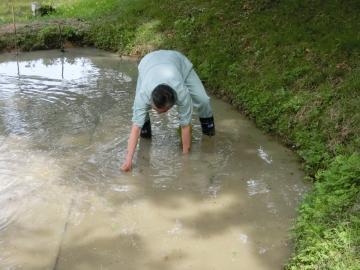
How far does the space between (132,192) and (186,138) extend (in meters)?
1.00

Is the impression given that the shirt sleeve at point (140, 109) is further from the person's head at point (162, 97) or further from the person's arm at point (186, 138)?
the person's arm at point (186, 138)

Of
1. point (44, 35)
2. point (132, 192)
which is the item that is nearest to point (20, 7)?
point (44, 35)

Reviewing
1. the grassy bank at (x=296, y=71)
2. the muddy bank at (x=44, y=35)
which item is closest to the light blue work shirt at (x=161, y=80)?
the grassy bank at (x=296, y=71)

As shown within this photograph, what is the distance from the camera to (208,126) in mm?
6000

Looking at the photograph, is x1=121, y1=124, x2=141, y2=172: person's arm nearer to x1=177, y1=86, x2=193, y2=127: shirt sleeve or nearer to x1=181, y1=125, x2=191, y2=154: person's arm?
x1=177, y1=86, x2=193, y2=127: shirt sleeve

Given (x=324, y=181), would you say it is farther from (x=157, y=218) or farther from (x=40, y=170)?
(x=40, y=170)

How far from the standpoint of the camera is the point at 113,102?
7.35 meters

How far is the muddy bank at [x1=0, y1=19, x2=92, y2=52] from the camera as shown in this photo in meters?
10.3

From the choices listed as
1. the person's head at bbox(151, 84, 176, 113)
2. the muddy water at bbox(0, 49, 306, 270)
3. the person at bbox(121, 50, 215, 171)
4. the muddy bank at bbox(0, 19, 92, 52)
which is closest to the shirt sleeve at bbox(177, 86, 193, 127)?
the person at bbox(121, 50, 215, 171)

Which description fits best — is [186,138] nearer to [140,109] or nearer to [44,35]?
[140,109]

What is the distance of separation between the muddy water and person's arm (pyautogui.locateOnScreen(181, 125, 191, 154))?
0.36ft

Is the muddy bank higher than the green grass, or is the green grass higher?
the muddy bank

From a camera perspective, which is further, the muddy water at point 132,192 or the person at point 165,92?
the person at point 165,92

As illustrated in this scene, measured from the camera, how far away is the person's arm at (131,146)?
490 cm
